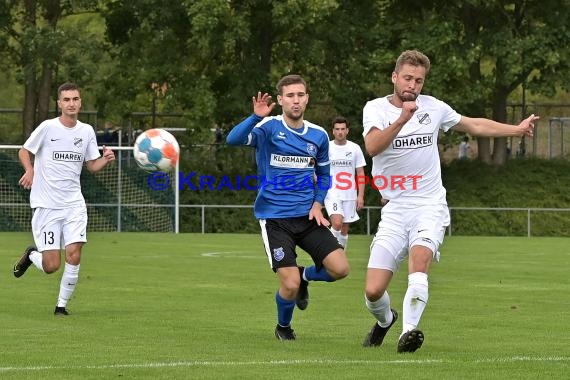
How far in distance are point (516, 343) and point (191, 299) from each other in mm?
5147

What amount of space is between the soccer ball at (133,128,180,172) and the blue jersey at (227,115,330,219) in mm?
8250

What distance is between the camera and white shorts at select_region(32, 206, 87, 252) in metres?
13.1

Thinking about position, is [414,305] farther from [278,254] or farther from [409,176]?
[278,254]

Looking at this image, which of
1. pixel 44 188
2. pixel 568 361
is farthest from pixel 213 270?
pixel 568 361

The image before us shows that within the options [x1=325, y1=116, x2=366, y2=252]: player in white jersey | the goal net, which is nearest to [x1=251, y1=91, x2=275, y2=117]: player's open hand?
[x1=325, y1=116, x2=366, y2=252]: player in white jersey

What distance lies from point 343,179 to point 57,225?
831 centimetres

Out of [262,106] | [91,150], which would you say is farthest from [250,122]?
[91,150]

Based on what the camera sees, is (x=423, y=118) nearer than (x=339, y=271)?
Yes

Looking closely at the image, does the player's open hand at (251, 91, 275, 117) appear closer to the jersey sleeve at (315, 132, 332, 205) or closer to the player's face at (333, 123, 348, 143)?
the jersey sleeve at (315, 132, 332, 205)

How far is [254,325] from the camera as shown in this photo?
11.7 m

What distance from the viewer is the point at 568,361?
889 centimetres

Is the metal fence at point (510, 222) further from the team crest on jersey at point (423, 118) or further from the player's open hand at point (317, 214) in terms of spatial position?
the team crest on jersey at point (423, 118)

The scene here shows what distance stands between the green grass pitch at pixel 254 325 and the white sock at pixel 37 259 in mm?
409

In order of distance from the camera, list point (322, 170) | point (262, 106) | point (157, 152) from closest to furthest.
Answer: point (262, 106), point (322, 170), point (157, 152)
